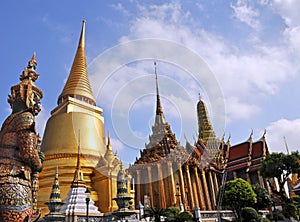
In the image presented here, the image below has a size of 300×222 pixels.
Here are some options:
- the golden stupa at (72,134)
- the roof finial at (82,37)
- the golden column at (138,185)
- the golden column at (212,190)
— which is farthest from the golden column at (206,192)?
the roof finial at (82,37)

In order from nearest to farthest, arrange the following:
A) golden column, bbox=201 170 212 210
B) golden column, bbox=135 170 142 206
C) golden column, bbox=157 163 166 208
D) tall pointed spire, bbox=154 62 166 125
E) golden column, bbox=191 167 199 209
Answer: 1. golden column, bbox=157 163 166 208
2. golden column, bbox=191 167 199 209
3. golden column, bbox=135 170 142 206
4. golden column, bbox=201 170 212 210
5. tall pointed spire, bbox=154 62 166 125

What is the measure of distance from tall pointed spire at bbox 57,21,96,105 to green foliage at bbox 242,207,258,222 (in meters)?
17.2

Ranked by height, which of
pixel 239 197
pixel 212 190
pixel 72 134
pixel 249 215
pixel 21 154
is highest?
pixel 72 134

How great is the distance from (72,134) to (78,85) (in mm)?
5687

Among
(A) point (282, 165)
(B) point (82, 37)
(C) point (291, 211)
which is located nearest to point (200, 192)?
(A) point (282, 165)

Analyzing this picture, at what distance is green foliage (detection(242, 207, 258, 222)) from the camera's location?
16.9 meters

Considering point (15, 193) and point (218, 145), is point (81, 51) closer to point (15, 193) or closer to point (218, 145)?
point (218, 145)

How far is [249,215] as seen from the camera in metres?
17.1

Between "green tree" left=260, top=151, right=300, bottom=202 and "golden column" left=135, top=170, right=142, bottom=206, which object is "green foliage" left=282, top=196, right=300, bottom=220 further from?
"golden column" left=135, top=170, right=142, bottom=206

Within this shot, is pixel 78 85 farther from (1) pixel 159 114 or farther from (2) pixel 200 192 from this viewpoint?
(2) pixel 200 192

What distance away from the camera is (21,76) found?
36.6 ft

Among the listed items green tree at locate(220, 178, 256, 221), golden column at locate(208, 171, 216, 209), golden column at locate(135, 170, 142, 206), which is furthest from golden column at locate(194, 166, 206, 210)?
green tree at locate(220, 178, 256, 221)

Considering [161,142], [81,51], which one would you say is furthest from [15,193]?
[81,51]

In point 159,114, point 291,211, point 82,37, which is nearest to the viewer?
point 291,211
